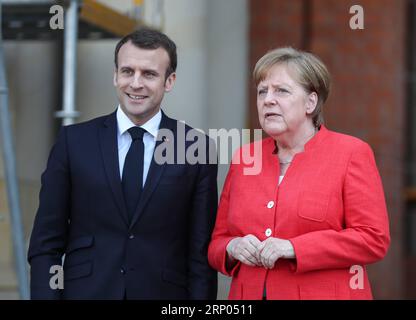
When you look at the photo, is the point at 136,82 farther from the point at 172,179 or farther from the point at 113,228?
the point at 113,228

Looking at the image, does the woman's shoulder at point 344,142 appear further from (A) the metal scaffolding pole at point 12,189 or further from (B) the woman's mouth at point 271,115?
(A) the metal scaffolding pole at point 12,189

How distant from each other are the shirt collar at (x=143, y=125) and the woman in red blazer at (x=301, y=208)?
0.36 m

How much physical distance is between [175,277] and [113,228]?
30cm

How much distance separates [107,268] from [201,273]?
357 millimetres

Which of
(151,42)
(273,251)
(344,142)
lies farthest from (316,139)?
(151,42)

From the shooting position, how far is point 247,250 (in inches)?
128

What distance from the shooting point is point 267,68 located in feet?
11.0

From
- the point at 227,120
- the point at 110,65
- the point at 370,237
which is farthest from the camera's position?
the point at 227,120

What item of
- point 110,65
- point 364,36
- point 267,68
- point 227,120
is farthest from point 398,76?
point 267,68

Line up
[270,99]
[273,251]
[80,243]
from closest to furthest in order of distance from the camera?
[273,251], [270,99], [80,243]

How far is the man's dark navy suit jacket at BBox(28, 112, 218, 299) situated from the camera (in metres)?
3.40

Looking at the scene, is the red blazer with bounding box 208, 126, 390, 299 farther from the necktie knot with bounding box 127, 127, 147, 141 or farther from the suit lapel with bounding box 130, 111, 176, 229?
the necktie knot with bounding box 127, 127, 147, 141

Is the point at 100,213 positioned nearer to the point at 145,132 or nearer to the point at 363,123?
the point at 145,132

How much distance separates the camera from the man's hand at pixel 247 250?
325cm
